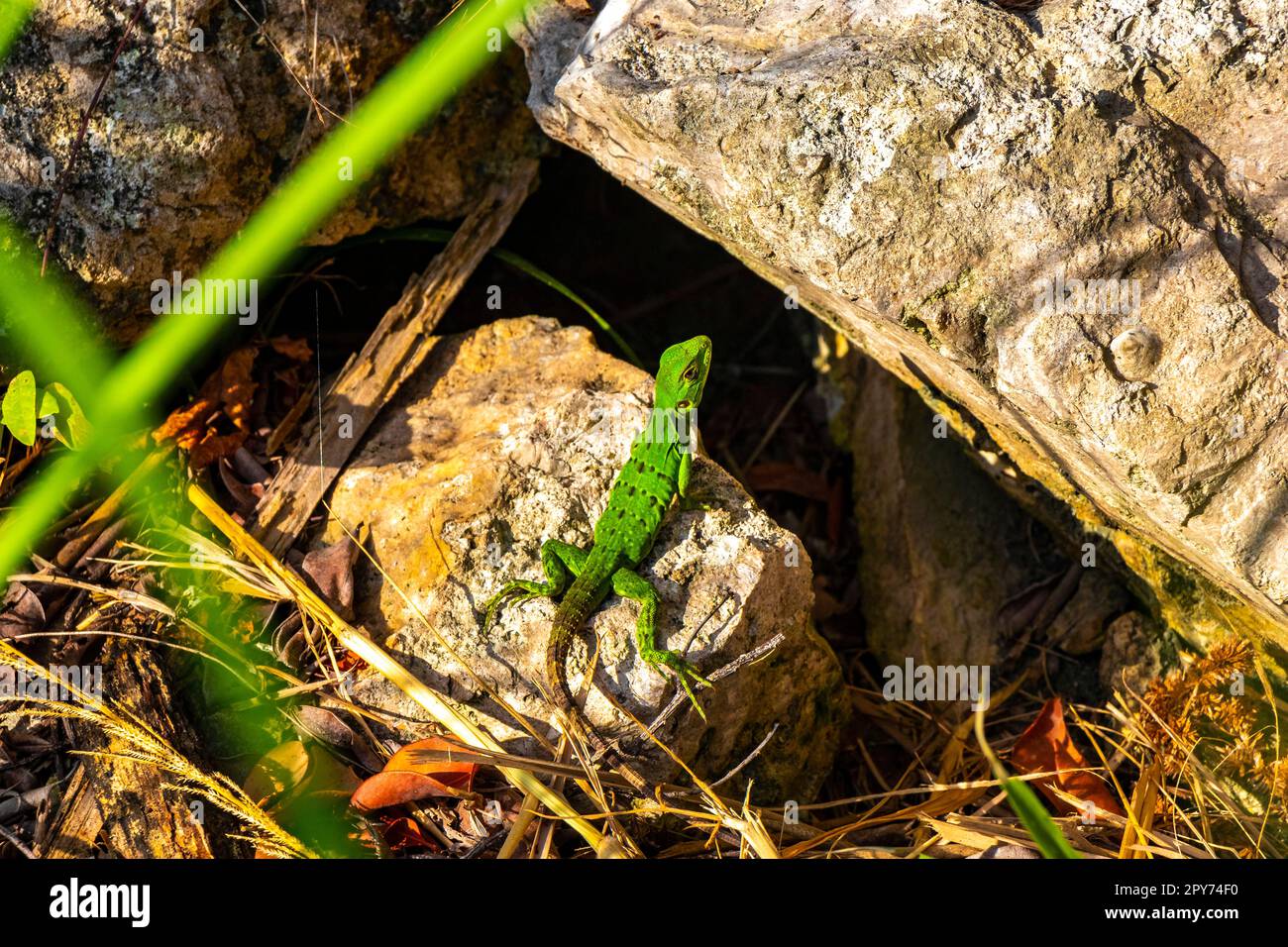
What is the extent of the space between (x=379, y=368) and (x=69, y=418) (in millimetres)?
1322

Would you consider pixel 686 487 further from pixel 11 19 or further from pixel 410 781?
pixel 11 19

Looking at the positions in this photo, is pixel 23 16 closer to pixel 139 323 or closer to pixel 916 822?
pixel 139 323

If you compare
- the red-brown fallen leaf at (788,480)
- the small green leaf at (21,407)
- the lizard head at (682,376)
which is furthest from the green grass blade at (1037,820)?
the small green leaf at (21,407)

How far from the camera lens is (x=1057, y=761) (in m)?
4.25


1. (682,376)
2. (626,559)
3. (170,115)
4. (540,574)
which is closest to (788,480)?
(682,376)

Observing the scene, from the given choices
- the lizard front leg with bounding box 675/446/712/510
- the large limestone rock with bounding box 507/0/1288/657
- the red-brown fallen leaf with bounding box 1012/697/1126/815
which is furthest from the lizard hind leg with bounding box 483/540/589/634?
the red-brown fallen leaf with bounding box 1012/697/1126/815

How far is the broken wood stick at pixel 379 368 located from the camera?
4.33 m

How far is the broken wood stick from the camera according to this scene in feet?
14.2

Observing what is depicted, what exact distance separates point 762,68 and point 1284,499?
241 cm

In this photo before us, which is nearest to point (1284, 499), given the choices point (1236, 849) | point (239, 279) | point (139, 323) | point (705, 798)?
point (1236, 849)

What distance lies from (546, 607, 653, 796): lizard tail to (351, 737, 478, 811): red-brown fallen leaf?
0.44m

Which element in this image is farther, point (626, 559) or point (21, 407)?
point (626, 559)

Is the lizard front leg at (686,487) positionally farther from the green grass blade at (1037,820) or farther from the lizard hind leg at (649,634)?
the green grass blade at (1037,820)

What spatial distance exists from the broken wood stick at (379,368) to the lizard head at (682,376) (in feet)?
3.94
